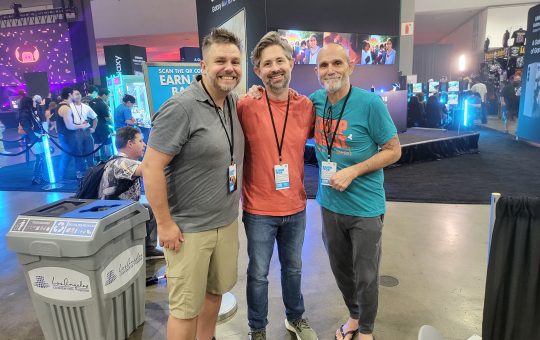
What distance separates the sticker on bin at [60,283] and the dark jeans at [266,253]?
2.61 ft

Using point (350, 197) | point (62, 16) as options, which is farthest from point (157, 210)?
point (62, 16)

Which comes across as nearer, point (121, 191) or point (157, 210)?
point (157, 210)

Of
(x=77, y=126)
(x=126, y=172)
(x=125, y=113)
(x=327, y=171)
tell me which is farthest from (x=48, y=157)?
(x=327, y=171)

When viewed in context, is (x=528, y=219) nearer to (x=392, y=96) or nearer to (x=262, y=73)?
(x=262, y=73)

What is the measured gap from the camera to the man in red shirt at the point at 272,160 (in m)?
1.80

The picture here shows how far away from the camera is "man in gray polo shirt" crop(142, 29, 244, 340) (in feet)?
5.12

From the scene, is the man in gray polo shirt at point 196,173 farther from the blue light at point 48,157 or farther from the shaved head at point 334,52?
the blue light at point 48,157

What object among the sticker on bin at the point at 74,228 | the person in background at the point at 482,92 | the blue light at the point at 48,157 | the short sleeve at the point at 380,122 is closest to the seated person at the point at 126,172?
the sticker on bin at the point at 74,228

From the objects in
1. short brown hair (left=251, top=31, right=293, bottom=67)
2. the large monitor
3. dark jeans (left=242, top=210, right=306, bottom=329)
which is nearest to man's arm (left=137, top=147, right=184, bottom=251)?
dark jeans (left=242, top=210, right=306, bottom=329)

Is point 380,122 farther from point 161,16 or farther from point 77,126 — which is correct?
point 161,16

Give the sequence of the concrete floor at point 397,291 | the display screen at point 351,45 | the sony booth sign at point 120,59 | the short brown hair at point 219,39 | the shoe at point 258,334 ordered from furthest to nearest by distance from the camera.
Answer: the sony booth sign at point 120,59 < the display screen at point 351,45 < the concrete floor at point 397,291 < the shoe at point 258,334 < the short brown hair at point 219,39

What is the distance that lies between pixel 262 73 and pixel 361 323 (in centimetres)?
135

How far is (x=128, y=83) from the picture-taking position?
801cm

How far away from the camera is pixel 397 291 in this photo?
2730 mm
